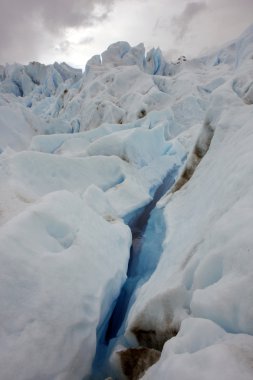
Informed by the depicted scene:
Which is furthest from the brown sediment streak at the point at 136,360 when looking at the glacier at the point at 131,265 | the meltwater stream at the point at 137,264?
the meltwater stream at the point at 137,264

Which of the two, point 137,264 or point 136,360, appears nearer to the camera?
point 136,360

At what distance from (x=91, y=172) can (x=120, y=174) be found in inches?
48.2

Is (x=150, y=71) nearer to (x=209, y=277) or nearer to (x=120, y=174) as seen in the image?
(x=120, y=174)

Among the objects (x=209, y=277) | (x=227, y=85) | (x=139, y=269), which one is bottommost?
(x=139, y=269)

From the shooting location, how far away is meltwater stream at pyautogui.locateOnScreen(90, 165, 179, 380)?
4.70 meters

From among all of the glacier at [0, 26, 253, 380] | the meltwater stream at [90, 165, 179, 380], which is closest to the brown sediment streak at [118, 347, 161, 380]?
the glacier at [0, 26, 253, 380]

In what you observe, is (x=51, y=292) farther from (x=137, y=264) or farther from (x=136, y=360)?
(x=137, y=264)

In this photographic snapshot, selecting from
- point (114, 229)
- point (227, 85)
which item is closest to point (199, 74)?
point (227, 85)

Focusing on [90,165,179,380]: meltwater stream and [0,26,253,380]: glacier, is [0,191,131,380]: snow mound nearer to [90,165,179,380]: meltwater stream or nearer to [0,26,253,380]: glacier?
[0,26,253,380]: glacier

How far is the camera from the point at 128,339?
4152mm

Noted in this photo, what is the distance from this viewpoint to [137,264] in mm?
6977

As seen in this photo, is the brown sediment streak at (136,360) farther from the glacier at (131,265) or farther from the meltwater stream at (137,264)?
the meltwater stream at (137,264)

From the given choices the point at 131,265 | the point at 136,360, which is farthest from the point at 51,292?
the point at 131,265

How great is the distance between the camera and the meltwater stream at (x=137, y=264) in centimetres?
470
